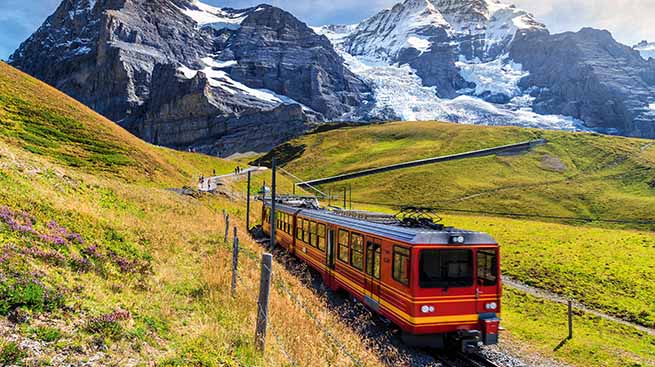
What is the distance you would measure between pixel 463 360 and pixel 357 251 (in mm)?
4833

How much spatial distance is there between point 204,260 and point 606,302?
20197 mm

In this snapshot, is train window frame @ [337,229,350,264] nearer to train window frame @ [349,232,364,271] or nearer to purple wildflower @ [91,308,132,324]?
train window frame @ [349,232,364,271]

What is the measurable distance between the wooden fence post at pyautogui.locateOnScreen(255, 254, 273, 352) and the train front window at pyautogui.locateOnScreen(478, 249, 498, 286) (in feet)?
24.0

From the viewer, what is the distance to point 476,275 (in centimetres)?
1259

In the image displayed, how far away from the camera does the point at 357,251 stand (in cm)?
1546

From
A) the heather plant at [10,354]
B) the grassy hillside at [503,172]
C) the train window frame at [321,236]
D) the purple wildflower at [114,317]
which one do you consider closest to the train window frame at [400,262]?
the train window frame at [321,236]

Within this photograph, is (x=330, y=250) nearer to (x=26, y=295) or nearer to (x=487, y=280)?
(x=487, y=280)

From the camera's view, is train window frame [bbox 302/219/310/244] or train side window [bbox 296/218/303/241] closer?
train window frame [bbox 302/219/310/244]

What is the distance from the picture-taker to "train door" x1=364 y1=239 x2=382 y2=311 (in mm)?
13797

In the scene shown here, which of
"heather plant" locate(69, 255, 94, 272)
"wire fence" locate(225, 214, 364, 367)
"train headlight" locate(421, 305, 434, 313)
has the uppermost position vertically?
"heather plant" locate(69, 255, 94, 272)

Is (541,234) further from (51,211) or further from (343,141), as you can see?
(343,141)

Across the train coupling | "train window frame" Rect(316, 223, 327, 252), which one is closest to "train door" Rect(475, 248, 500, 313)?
the train coupling

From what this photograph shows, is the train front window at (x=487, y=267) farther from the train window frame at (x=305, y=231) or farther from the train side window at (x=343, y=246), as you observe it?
the train window frame at (x=305, y=231)

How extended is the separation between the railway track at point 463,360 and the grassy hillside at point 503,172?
6572cm
